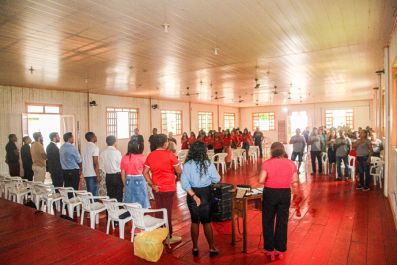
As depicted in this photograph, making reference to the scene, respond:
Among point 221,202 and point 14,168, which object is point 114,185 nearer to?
point 221,202

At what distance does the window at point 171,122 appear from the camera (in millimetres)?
14652

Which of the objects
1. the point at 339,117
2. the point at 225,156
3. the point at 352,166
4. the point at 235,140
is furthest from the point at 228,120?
the point at 352,166

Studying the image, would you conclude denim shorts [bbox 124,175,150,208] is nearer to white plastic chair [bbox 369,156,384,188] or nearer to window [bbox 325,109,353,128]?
white plastic chair [bbox 369,156,384,188]

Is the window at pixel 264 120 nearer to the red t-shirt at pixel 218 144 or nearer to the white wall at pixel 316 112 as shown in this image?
the white wall at pixel 316 112

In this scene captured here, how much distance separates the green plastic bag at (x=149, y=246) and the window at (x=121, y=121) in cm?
978

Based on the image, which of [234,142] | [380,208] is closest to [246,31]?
[380,208]

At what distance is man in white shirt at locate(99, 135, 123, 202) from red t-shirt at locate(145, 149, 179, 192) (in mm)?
1101

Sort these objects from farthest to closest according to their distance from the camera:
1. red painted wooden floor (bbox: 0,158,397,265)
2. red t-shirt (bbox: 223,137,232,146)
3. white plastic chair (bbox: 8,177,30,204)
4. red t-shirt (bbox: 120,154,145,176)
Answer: red t-shirt (bbox: 223,137,232,146), white plastic chair (bbox: 8,177,30,204), red t-shirt (bbox: 120,154,145,176), red painted wooden floor (bbox: 0,158,397,265)

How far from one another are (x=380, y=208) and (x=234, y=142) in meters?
6.24

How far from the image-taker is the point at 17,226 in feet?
12.0

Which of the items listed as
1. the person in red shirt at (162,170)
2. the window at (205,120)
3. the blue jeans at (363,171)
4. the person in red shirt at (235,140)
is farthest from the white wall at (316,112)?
the person in red shirt at (162,170)

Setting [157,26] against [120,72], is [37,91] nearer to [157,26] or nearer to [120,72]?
[120,72]

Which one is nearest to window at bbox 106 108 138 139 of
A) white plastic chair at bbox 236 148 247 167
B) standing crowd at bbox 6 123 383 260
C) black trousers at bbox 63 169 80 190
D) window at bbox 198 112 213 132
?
white plastic chair at bbox 236 148 247 167

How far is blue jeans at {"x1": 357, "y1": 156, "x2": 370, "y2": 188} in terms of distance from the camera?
652cm
